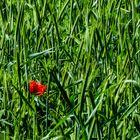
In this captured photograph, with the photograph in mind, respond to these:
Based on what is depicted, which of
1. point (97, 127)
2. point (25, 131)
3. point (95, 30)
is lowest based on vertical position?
point (25, 131)

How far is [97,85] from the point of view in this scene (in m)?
1.65

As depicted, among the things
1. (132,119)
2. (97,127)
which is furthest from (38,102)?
(97,127)

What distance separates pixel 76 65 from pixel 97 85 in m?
0.11

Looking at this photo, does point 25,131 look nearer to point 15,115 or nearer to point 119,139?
point 15,115

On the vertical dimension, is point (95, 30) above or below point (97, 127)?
above

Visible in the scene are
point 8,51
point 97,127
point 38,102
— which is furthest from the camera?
point 8,51

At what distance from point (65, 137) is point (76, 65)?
0.32 m

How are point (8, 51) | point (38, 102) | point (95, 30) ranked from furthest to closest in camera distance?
point (8, 51) < point (38, 102) < point (95, 30)

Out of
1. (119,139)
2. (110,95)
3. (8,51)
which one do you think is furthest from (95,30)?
(8,51)

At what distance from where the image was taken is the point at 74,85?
4.78ft

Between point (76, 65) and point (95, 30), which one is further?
point (76, 65)

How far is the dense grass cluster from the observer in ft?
4.32

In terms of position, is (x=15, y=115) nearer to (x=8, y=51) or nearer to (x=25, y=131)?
(x=25, y=131)

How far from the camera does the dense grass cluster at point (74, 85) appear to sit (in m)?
1.32
